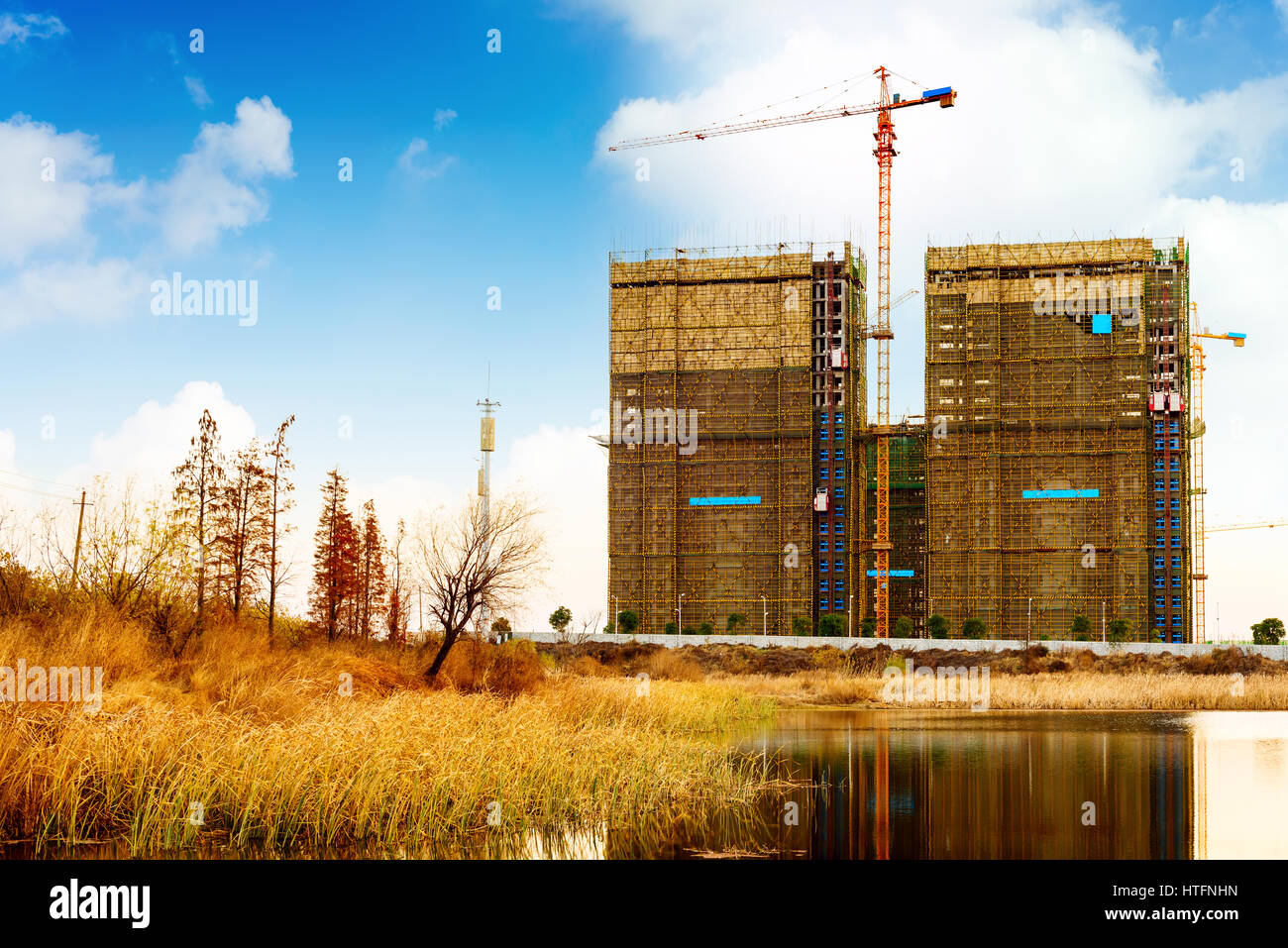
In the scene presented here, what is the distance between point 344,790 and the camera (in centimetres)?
1758

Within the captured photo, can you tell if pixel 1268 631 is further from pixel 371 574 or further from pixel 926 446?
pixel 371 574

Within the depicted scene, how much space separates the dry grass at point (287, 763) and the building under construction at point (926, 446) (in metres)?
76.8

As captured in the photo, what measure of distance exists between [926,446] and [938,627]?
16623 mm

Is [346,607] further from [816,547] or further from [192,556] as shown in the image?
[816,547]

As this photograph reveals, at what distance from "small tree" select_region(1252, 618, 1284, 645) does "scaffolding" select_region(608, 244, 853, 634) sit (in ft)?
110

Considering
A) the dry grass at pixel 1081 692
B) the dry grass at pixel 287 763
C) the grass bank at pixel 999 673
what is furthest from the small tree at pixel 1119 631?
the dry grass at pixel 287 763

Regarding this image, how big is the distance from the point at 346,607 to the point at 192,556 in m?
14.3

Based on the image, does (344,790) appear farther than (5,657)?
No

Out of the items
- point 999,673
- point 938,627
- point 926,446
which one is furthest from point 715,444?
point 999,673

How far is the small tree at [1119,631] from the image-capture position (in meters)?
93.1

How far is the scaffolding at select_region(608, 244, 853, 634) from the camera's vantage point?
347ft

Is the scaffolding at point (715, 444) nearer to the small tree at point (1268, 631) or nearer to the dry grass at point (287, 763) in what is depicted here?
the small tree at point (1268, 631)

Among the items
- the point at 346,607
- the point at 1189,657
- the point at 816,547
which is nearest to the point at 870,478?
the point at 816,547

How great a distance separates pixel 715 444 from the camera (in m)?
109
